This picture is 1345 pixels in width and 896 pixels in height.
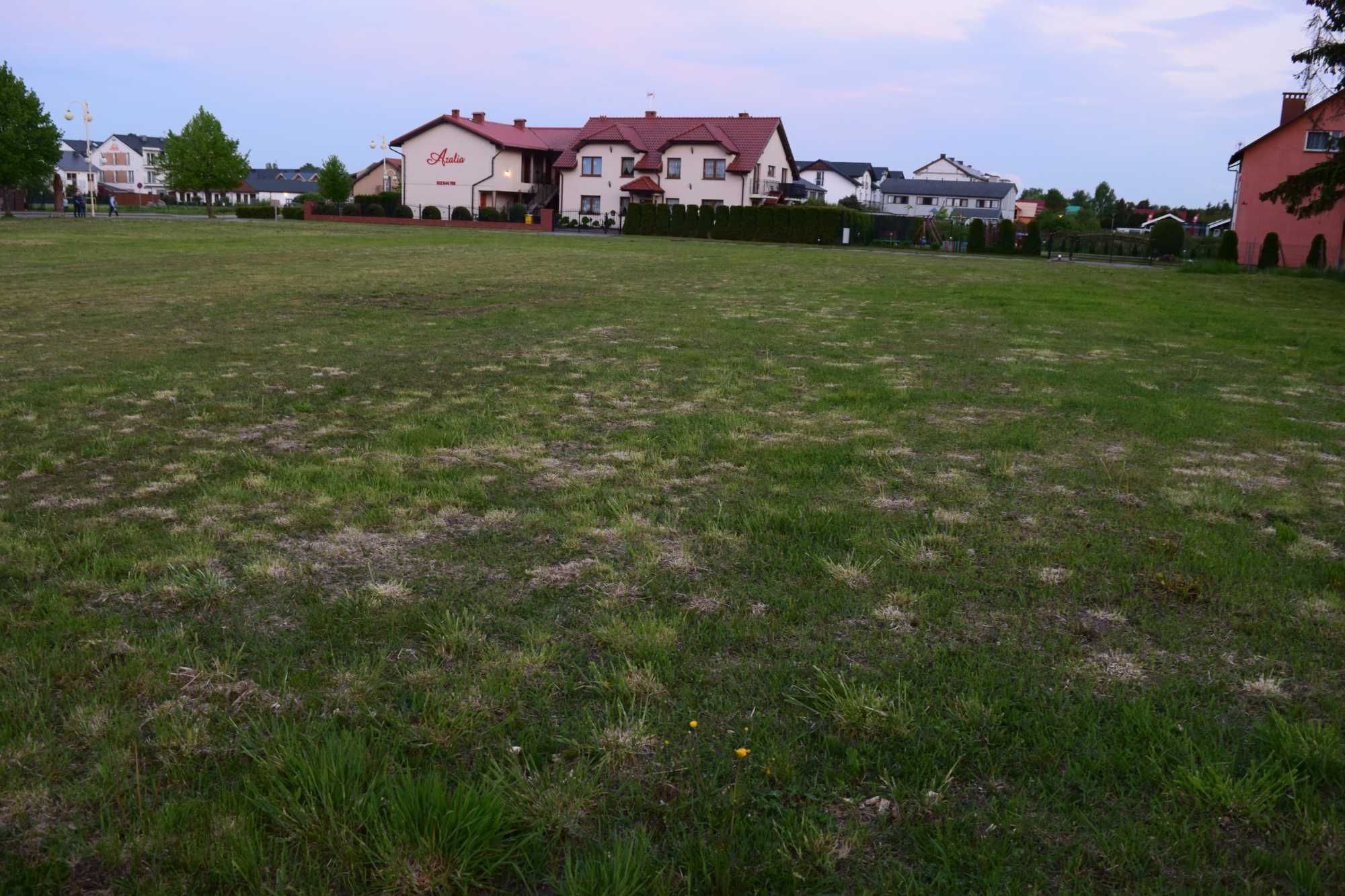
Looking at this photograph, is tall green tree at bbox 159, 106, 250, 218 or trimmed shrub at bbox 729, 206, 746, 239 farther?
tall green tree at bbox 159, 106, 250, 218

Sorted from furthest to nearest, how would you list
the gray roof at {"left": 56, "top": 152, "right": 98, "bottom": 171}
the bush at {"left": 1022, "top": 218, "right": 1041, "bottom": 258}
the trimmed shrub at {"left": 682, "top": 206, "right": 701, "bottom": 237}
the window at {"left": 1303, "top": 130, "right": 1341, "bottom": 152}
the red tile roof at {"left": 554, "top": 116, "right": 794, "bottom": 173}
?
the gray roof at {"left": 56, "top": 152, "right": 98, "bottom": 171} → the red tile roof at {"left": 554, "top": 116, "right": 794, "bottom": 173} → the trimmed shrub at {"left": 682, "top": 206, "right": 701, "bottom": 237} → the bush at {"left": 1022, "top": 218, "right": 1041, "bottom": 258} → the window at {"left": 1303, "top": 130, "right": 1341, "bottom": 152}

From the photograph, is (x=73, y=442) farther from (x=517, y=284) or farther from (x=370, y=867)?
(x=517, y=284)

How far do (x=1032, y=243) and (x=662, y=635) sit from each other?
4196cm

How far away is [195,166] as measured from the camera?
61.1m

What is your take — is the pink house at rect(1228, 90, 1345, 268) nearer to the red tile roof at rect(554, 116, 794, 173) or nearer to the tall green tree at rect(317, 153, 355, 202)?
the red tile roof at rect(554, 116, 794, 173)

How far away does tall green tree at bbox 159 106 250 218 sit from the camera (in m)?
61.0

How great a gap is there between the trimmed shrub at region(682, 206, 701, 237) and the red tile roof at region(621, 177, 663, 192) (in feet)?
31.4

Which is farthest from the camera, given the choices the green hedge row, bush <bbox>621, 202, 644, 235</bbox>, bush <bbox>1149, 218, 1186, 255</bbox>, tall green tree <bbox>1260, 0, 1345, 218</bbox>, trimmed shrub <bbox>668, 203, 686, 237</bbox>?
bush <bbox>621, 202, 644, 235</bbox>

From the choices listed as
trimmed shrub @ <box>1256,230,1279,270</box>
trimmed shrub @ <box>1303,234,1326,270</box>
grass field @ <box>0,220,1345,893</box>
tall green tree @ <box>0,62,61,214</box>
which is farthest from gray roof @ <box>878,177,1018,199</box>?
grass field @ <box>0,220,1345,893</box>

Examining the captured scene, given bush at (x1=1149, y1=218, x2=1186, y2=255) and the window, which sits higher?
→ the window

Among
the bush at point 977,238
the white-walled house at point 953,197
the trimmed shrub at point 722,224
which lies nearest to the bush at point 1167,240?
the bush at point 977,238

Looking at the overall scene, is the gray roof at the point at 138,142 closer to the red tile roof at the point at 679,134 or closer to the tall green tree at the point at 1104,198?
the red tile roof at the point at 679,134

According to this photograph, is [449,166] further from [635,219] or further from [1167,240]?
[1167,240]

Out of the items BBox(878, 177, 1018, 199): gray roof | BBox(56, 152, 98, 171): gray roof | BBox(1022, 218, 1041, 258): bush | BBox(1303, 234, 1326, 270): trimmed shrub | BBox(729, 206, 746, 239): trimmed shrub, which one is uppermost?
BBox(56, 152, 98, 171): gray roof
